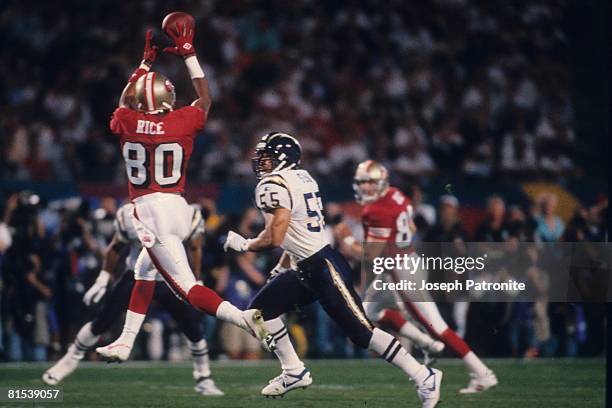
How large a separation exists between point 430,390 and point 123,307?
8.77 feet

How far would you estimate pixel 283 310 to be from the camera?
752 cm

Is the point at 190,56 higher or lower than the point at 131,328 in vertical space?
higher

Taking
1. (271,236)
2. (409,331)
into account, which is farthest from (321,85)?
(271,236)

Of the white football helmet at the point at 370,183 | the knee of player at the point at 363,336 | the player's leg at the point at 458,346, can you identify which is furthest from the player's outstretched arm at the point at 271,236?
the white football helmet at the point at 370,183

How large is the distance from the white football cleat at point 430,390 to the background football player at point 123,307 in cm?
202

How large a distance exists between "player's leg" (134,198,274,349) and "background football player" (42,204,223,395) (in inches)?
40.3

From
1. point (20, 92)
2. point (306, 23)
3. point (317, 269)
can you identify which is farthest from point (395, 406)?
point (306, 23)

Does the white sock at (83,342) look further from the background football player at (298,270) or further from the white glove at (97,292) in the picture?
the background football player at (298,270)

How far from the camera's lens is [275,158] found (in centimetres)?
750

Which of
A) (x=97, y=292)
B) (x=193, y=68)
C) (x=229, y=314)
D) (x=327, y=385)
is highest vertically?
(x=193, y=68)

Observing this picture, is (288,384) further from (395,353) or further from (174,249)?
(174,249)

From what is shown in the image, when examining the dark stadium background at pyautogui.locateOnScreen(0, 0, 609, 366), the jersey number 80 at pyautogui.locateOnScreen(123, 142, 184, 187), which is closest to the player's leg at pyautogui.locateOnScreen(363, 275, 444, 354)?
the jersey number 80 at pyautogui.locateOnScreen(123, 142, 184, 187)

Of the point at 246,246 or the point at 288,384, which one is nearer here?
the point at 246,246

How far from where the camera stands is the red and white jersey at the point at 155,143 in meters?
7.53
